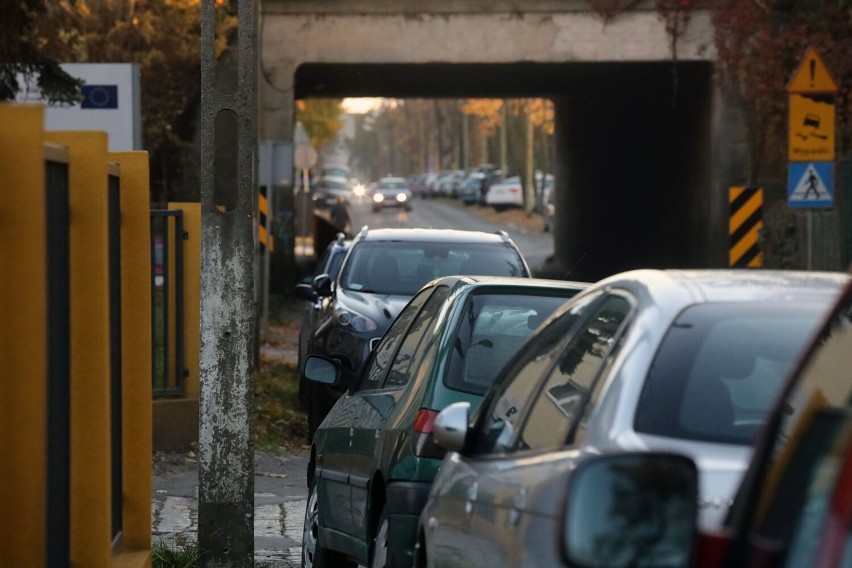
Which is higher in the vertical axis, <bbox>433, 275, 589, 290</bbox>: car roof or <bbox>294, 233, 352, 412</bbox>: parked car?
<bbox>433, 275, 589, 290</bbox>: car roof

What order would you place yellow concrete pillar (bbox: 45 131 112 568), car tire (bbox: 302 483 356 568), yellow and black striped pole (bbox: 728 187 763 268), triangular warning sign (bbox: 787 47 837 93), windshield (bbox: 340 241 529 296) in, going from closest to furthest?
yellow concrete pillar (bbox: 45 131 112 568) → car tire (bbox: 302 483 356 568) → windshield (bbox: 340 241 529 296) → triangular warning sign (bbox: 787 47 837 93) → yellow and black striped pole (bbox: 728 187 763 268)

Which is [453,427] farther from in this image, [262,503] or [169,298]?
[169,298]

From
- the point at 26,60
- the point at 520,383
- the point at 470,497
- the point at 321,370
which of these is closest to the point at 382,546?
the point at 520,383

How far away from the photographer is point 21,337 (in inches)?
175

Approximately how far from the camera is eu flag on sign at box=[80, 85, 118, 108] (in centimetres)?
2034

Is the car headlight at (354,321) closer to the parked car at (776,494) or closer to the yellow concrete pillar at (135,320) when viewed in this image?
the yellow concrete pillar at (135,320)

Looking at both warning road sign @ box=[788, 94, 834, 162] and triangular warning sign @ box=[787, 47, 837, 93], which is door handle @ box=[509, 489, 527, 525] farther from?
warning road sign @ box=[788, 94, 834, 162]

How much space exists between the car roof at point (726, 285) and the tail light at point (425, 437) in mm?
1822

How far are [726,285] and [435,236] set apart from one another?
32.3 ft

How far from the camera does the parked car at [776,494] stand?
246 centimetres

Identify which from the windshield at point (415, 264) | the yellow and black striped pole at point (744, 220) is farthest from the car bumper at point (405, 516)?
the yellow and black striped pole at point (744, 220)

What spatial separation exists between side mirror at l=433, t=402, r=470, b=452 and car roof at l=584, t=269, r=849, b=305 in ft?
1.90

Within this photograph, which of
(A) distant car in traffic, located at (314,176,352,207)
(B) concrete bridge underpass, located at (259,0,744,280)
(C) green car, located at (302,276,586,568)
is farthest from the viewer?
(A) distant car in traffic, located at (314,176,352,207)

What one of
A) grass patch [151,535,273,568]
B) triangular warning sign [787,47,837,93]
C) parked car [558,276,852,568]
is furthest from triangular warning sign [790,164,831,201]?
parked car [558,276,852,568]
